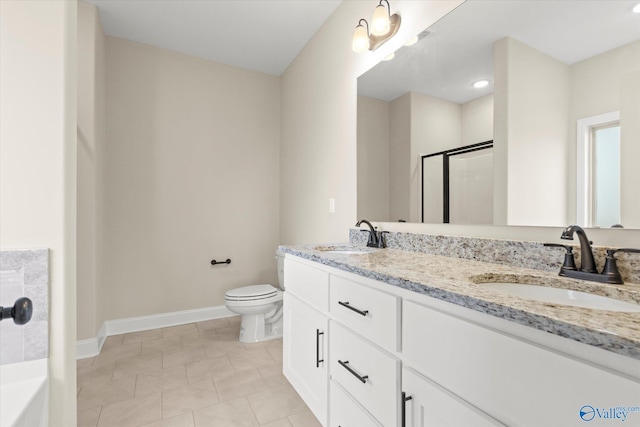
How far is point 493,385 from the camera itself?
1.99ft

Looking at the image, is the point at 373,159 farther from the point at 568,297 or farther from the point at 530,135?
the point at 568,297

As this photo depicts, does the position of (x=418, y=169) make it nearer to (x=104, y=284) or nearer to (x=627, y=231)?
(x=627, y=231)

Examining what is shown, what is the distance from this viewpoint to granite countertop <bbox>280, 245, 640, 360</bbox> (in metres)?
0.47

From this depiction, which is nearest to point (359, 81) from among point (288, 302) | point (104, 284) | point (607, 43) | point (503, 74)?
point (503, 74)

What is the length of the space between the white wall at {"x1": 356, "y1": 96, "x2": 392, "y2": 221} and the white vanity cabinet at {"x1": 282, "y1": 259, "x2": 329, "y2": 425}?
65 centimetres

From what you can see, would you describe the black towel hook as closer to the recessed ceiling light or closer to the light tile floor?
the light tile floor

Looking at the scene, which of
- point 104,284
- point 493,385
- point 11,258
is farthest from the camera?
point 104,284

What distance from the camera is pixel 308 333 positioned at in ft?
4.72

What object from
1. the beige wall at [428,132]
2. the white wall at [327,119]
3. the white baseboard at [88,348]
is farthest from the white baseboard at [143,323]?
the beige wall at [428,132]

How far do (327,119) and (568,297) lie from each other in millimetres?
1916

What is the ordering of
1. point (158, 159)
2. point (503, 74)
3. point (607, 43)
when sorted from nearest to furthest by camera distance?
point (607, 43), point (503, 74), point (158, 159)

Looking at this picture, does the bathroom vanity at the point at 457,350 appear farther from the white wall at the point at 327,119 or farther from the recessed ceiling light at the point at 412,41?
the recessed ceiling light at the point at 412,41

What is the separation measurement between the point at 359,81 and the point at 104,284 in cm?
271

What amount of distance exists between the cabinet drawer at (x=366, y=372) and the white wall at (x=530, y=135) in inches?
29.5
